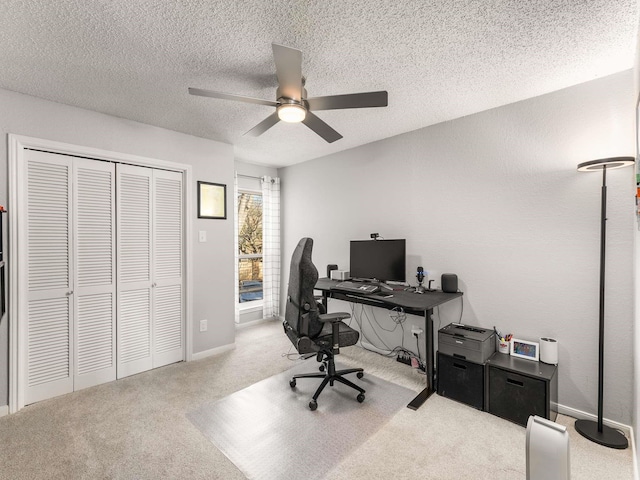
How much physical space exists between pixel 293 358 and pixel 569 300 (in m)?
2.60

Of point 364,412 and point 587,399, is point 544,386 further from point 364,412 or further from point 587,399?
point 364,412

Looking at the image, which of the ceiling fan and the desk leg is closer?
the ceiling fan

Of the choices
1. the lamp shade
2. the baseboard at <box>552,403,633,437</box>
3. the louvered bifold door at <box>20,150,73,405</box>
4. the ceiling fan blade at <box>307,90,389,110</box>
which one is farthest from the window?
the lamp shade

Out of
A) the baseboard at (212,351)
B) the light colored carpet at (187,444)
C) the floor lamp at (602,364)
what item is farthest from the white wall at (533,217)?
the baseboard at (212,351)

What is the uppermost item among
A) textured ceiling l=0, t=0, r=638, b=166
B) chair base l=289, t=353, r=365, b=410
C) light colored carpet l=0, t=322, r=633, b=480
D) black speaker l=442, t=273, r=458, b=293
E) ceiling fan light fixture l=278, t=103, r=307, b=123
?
textured ceiling l=0, t=0, r=638, b=166

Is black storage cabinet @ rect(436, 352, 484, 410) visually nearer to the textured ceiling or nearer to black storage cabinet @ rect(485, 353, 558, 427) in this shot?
black storage cabinet @ rect(485, 353, 558, 427)

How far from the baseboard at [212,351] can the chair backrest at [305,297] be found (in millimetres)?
1578

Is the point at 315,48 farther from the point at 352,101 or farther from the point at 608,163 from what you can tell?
the point at 608,163

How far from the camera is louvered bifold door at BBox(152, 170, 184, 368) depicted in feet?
10.5

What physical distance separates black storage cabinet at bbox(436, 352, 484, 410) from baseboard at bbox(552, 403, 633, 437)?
2.00 ft

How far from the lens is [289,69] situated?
5.56ft

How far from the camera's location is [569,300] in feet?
7.72

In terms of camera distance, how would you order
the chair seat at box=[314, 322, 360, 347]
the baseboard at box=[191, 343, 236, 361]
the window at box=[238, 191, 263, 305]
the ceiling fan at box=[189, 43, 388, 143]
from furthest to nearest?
1. the window at box=[238, 191, 263, 305]
2. the baseboard at box=[191, 343, 236, 361]
3. the chair seat at box=[314, 322, 360, 347]
4. the ceiling fan at box=[189, 43, 388, 143]

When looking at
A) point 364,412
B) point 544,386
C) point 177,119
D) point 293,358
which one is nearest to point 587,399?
point 544,386
